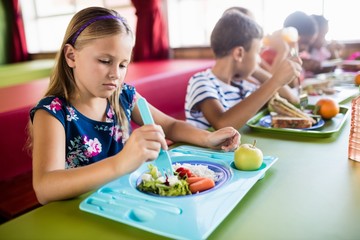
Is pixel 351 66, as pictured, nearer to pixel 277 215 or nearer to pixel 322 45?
pixel 322 45

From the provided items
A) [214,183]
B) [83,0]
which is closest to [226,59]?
[214,183]

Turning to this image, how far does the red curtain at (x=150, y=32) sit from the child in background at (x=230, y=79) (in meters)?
2.42

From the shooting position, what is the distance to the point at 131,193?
654 mm

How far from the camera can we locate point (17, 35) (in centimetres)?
537

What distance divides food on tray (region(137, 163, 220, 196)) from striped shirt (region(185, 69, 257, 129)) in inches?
22.3

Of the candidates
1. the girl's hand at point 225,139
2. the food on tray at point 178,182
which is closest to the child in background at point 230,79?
the girl's hand at point 225,139

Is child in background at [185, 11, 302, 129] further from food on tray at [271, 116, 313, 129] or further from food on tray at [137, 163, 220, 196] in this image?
food on tray at [137, 163, 220, 196]

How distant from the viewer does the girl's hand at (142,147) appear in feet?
2.08

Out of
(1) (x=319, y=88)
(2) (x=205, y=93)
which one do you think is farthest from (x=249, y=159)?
(1) (x=319, y=88)

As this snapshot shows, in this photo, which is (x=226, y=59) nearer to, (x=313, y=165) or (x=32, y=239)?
(x=313, y=165)

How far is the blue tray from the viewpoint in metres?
0.53

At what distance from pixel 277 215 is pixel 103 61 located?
52 centimetres

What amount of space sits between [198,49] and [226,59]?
2478 millimetres

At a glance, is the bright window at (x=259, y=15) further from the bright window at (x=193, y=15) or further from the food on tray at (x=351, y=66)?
the food on tray at (x=351, y=66)
